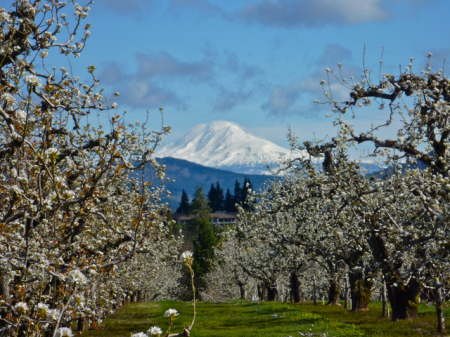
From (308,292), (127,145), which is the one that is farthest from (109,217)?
(308,292)

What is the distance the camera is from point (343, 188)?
524 inches

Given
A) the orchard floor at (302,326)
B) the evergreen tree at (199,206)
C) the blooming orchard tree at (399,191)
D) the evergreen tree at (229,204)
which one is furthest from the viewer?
the evergreen tree at (229,204)

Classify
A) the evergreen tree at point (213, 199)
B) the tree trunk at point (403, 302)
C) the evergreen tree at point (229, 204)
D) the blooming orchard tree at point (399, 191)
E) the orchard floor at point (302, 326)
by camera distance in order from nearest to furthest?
the blooming orchard tree at point (399, 191), the orchard floor at point (302, 326), the tree trunk at point (403, 302), the evergreen tree at point (229, 204), the evergreen tree at point (213, 199)

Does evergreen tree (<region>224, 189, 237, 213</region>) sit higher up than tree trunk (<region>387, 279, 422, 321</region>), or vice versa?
evergreen tree (<region>224, 189, 237, 213</region>)

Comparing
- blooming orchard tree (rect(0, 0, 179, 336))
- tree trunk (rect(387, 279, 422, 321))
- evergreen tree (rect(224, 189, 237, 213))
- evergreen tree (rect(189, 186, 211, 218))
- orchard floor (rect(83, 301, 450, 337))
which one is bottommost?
orchard floor (rect(83, 301, 450, 337))

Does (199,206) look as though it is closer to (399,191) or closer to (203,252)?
(203,252)

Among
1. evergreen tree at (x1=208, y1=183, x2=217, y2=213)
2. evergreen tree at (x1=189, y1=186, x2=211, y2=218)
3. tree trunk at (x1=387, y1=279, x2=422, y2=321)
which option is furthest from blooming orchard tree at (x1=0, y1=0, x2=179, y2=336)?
evergreen tree at (x1=208, y1=183, x2=217, y2=213)

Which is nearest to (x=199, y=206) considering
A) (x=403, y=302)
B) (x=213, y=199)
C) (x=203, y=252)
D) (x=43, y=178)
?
(x=203, y=252)

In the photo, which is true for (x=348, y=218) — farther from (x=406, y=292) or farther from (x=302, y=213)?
(x=302, y=213)

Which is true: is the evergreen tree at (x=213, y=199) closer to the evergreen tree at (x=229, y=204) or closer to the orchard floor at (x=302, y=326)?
the evergreen tree at (x=229, y=204)

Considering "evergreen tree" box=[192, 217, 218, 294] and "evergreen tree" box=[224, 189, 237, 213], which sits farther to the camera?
"evergreen tree" box=[224, 189, 237, 213]

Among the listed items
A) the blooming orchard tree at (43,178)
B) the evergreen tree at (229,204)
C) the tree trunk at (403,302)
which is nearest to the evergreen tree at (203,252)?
the tree trunk at (403,302)

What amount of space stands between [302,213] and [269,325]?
835 centimetres

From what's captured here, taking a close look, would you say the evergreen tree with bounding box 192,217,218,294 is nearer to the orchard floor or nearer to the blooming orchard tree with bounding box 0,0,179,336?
the orchard floor
